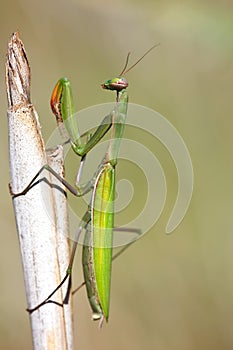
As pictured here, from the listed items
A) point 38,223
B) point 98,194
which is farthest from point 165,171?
point 38,223

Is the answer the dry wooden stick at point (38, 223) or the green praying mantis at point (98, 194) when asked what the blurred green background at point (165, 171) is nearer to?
the green praying mantis at point (98, 194)

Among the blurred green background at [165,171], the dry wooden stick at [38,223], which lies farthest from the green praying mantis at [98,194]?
the blurred green background at [165,171]

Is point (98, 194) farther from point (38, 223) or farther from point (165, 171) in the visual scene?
point (165, 171)

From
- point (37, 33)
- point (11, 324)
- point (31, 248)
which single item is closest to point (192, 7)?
point (37, 33)

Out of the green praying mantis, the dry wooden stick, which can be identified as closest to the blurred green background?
the green praying mantis

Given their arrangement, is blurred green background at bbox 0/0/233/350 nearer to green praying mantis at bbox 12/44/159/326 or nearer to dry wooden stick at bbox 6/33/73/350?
green praying mantis at bbox 12/44/159/326

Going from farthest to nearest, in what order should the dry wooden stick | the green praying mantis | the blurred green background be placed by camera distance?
the blurred green background → the green praying mantis → the dry wooden stick
